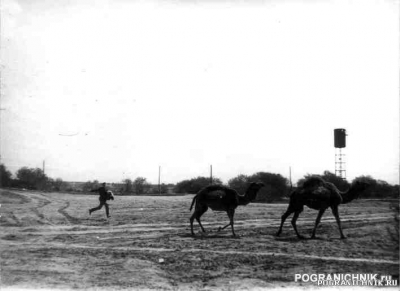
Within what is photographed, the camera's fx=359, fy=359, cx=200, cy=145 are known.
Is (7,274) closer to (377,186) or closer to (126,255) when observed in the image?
(126,255)

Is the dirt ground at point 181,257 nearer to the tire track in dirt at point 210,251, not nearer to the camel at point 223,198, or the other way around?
the tire track in dirt at point 210,251

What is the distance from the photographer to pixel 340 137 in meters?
48.1

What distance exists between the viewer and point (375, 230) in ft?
41.9

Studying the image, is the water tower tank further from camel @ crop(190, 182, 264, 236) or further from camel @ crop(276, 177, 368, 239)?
camel @ crop(190, 182, 264, 236)

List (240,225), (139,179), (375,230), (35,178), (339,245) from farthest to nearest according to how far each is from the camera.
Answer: (139,179), (35,178), (240,225), (375,230), (339,245)

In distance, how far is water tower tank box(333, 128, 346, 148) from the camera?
47.9m

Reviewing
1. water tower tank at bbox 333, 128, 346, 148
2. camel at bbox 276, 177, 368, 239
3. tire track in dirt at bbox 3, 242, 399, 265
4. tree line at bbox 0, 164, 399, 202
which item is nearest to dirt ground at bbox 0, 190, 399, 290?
tire track in dirt at bbox 3, 242, 399, 265

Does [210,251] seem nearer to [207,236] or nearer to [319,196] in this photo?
[207,236]

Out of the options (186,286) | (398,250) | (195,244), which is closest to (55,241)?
(195,244)

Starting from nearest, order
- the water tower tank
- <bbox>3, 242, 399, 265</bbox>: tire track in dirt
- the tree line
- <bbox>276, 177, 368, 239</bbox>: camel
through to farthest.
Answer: <bbox>3, 242, 399, 265</bbox>: tire track in dirt → <bbox>276, 177, 368, 239</bbox>: camel → the tree line → the water tower tank

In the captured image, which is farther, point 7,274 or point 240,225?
point 240,225

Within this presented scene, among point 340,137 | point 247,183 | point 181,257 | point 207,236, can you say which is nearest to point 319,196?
point 207,236

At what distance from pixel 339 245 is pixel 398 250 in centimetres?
161

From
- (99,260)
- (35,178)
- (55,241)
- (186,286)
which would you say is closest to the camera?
(186,286)
